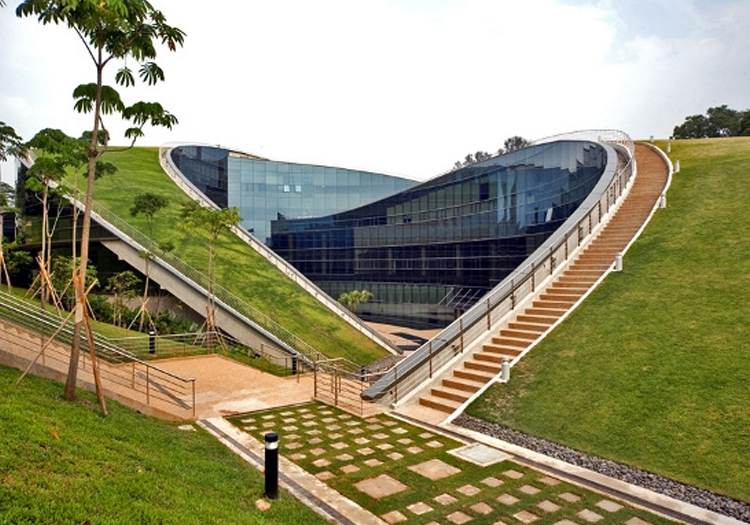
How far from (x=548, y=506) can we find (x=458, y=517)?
1.43 meters

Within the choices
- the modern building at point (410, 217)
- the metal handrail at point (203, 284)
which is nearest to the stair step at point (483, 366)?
the metal handrail at point (203, 284)

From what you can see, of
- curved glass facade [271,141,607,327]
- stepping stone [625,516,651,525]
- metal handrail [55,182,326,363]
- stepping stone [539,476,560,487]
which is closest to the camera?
stepping stone [625,516,651,525]

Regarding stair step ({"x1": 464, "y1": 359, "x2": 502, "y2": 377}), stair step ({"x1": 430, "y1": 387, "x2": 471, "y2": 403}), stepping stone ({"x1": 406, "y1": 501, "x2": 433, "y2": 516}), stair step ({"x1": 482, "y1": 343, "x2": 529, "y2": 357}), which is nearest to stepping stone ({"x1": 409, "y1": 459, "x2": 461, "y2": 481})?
stepping stone ({"x1": 406, "y1": 501, "x2": 433, "y2": 516})

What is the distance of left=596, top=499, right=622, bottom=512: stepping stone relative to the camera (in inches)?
269

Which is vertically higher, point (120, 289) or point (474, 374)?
point (120, 289)

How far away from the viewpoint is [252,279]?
32.5m

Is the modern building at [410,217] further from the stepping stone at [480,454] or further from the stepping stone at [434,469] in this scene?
the stepping stone at [434,469]

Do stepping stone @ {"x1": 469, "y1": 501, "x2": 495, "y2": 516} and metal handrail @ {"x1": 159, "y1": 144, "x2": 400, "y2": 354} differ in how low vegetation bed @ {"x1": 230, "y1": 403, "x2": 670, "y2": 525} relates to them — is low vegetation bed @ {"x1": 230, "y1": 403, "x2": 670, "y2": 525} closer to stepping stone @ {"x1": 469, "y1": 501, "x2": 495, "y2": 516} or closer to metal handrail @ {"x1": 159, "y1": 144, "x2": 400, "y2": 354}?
stepping stone @ {"x1": 469, "y1": 501, "x2": 495, "y2": 516}

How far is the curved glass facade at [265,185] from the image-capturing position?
51.4 m

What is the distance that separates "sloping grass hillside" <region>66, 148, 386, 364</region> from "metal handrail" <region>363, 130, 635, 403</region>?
14.1 metres

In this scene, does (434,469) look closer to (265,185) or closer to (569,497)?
(569,497)

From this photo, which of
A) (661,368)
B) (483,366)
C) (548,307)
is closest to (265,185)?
(548,307)

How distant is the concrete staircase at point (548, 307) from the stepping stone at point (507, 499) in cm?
402

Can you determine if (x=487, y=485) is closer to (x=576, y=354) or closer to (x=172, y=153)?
(x=576, y=354)
